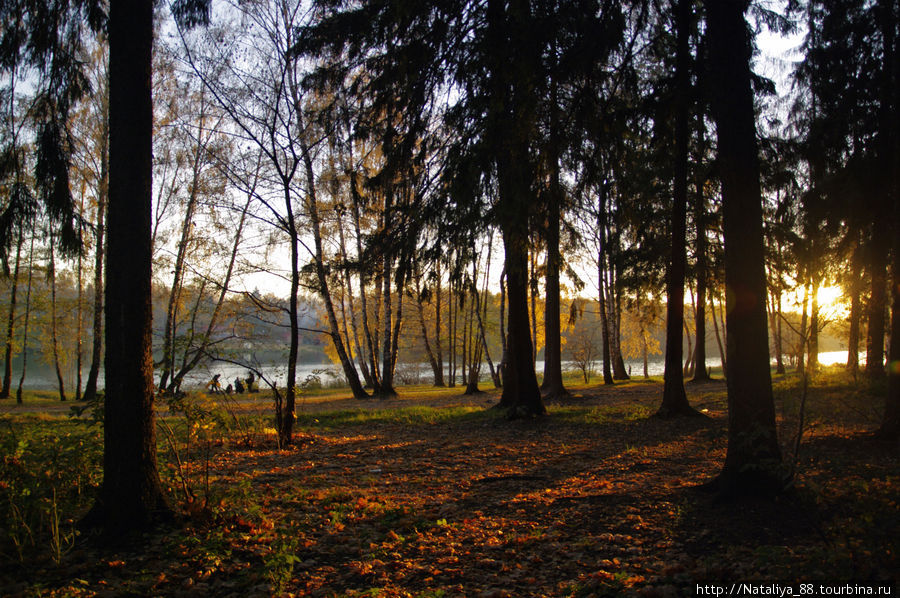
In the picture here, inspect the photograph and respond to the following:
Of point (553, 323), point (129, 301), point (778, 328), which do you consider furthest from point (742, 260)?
point (778, 328)

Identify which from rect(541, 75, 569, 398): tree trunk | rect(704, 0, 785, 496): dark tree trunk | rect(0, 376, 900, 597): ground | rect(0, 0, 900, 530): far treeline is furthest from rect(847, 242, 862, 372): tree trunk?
rect(704, 0, 785, 496): dark tree trunk

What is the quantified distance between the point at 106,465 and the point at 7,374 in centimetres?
2188

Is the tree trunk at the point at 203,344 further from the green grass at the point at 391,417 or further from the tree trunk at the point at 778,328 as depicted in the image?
the tree trunk at the point at 778,328

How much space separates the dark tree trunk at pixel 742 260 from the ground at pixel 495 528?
0.32 meters

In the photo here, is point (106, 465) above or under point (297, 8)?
under

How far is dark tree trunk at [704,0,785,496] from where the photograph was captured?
432cm

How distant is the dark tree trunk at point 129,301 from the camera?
12.2ft

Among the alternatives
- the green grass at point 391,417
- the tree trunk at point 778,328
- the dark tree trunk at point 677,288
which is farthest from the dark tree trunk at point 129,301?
the dark tree trunk at point 677,288

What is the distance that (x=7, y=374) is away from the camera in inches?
783

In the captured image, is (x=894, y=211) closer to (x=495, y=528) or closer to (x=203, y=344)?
(x=495, y=528)

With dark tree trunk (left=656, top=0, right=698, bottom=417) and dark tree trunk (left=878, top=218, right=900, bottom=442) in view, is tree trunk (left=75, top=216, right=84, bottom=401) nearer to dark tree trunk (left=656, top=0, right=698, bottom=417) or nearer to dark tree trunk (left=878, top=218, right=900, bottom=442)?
dark tree trunk (left=656, top=0, right=698, bottom=417)

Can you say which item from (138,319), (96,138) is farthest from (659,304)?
(96,138)

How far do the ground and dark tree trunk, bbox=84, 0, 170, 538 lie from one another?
0.28 meters

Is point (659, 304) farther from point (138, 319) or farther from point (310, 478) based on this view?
point (138, 319)
